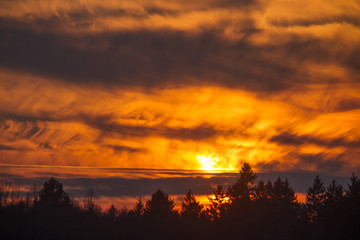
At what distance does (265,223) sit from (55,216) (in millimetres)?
24757

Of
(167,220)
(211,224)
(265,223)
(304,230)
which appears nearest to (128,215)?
(167,220)

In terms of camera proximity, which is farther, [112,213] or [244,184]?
[244,184]

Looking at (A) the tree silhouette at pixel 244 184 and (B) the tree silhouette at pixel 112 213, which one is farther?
(A) the tree silhouette at pixel 244 184

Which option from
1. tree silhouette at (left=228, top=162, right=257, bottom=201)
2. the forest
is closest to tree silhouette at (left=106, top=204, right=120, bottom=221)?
the forest

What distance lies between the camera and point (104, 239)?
49844 mm

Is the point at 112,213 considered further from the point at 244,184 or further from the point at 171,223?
the point at 244,184

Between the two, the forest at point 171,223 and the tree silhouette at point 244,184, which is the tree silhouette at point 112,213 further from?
the tree silhouette at point 244,184

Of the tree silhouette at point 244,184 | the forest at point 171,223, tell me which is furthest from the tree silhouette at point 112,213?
the tree silhouette at point 244,184

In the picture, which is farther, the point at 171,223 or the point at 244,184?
the point at 244,184

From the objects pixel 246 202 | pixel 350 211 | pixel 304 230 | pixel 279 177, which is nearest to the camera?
pixel 304 230

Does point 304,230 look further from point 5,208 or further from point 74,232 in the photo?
point 5,208

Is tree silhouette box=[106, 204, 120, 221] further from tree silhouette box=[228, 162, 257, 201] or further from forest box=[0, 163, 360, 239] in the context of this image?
tree silhouette box=[228, 162, 257, 201]

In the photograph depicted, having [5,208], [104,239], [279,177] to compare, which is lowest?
[104,239]

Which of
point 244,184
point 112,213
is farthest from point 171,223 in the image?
point 244,184
